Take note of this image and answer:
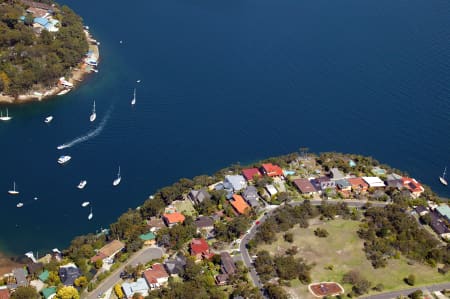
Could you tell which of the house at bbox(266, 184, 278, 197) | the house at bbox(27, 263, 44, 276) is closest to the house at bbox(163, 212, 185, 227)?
the house at bbox(266, 184, 278, 197)

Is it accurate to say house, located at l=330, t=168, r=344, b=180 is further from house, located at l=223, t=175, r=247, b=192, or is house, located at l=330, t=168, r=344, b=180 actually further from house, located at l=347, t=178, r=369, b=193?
house, located at l=223, t=175, r=247, b=192

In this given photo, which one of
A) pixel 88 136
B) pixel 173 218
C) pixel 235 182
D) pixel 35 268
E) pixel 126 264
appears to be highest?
pixel 235 182

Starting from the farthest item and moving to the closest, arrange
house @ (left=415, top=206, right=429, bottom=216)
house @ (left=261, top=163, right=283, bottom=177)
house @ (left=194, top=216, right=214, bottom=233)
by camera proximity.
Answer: house @ (left=261, top=163, right=283, bottom=177), house @ (left=415, top=206, right=429, bottom=216), house @ (left=194, top=216, right=214, bottom=233)

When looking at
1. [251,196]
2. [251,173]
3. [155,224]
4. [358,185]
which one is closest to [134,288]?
[155,224]

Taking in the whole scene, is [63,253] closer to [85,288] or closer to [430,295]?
[85,288]

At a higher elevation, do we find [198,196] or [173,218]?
[198,196]

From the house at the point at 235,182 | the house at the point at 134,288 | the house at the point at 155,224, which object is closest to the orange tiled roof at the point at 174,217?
the house at the point at 155,224

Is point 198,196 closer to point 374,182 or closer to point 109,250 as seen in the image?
point 109,250
